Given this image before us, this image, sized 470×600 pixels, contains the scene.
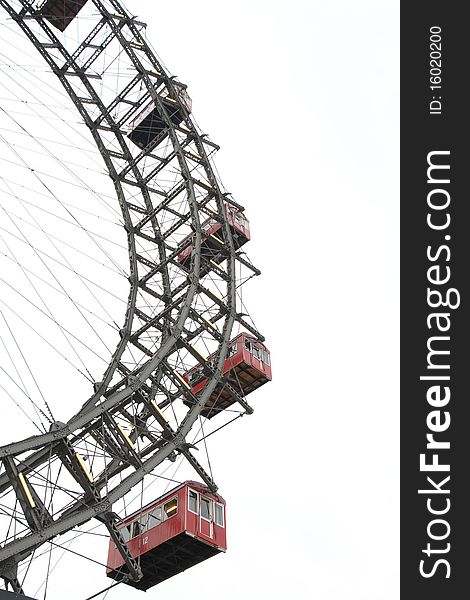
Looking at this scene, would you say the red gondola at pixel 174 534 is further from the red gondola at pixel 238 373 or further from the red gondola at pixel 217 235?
the red gondola at pixel 217 235

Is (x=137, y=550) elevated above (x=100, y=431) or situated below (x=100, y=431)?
below

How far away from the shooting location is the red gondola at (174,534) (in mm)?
24797

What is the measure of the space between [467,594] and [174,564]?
10749mm

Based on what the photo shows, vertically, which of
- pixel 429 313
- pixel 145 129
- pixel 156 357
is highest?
pixel 145 129

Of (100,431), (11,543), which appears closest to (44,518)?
(11,543)

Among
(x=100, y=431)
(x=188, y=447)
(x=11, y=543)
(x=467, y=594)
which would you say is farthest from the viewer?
(x=188, y=447)

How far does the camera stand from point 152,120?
35781 millimetres

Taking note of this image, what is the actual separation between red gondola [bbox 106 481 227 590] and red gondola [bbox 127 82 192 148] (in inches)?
630

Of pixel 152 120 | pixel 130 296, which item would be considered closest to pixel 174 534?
pixel 130 296

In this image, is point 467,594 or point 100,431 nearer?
point 467,594

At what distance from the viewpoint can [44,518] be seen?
21.0m

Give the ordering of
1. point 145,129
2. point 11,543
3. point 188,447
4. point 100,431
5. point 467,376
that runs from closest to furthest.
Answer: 1. point 467,376
2. point 11,543
3. point 100,431
4. point 188,447
5. point 145,129

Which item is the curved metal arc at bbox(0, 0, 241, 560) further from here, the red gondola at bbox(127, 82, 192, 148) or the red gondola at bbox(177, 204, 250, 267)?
the red gondola at bbox(127, 82, 192, 148)

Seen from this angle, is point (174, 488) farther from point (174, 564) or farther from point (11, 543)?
point (11, 543)
